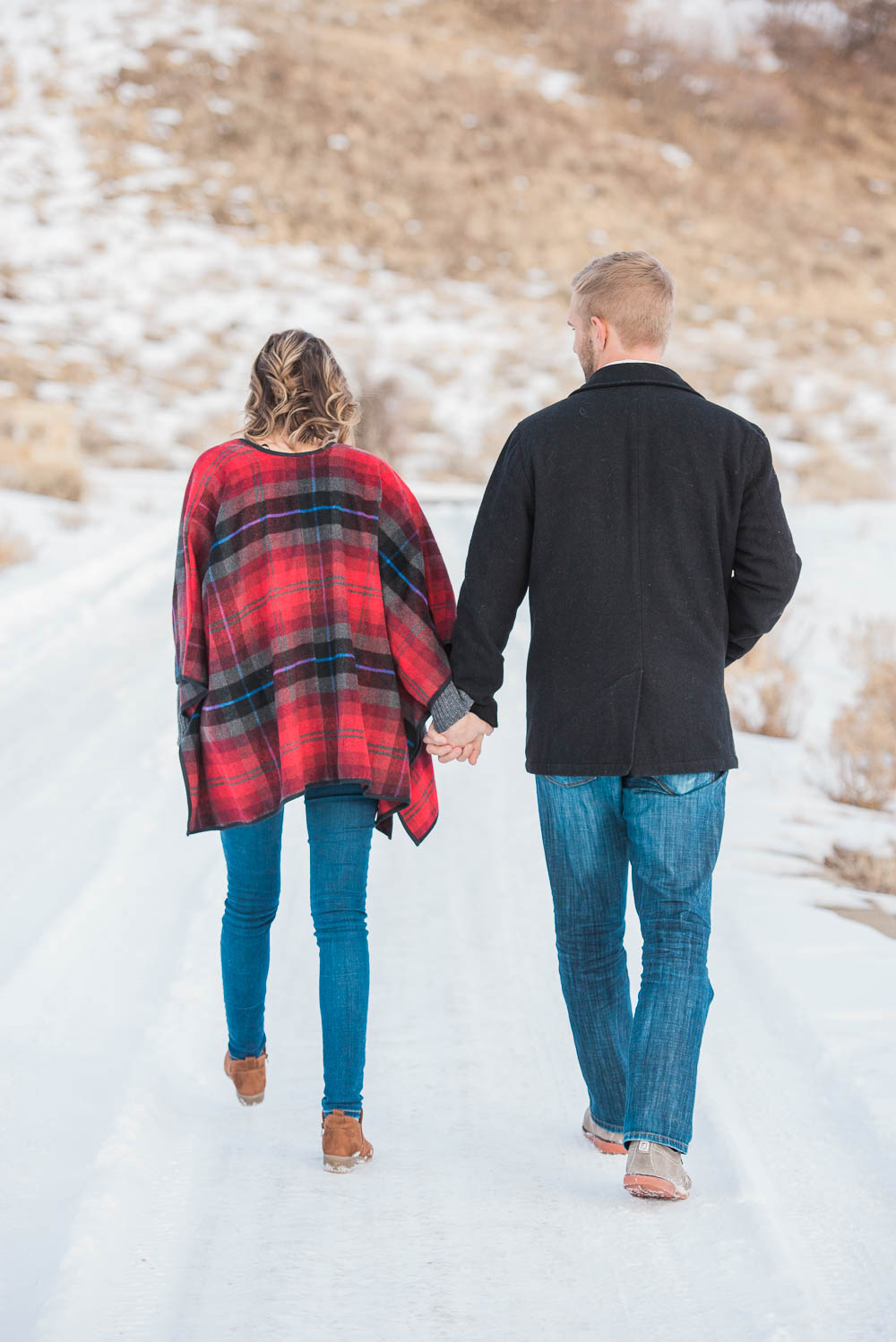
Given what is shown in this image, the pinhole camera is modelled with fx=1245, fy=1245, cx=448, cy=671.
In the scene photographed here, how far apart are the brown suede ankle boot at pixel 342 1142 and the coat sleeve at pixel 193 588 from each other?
889 millimetres

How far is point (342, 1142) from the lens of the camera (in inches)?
99.0

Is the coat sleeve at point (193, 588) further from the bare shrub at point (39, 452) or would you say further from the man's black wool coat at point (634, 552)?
the bare shrub at point (39, 452)

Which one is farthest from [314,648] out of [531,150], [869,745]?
[531,150]

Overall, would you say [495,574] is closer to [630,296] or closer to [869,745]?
[630,296]

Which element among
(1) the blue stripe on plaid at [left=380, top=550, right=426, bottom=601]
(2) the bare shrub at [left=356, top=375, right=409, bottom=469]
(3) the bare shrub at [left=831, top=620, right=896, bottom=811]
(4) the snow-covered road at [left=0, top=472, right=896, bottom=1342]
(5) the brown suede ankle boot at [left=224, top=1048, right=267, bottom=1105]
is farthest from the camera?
(2) the bare shrub at [left=356, top=375, right=409, bottom=469]

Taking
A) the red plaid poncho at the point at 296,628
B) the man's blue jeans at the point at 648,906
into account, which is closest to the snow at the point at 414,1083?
the man's blue jeans at the point at 648,906

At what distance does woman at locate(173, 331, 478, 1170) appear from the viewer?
8.24ft

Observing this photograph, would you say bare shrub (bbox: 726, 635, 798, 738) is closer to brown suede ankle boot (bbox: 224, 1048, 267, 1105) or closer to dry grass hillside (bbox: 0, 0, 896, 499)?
brown suede ankle boot (bbox: 224, 1048, 267, 1105)

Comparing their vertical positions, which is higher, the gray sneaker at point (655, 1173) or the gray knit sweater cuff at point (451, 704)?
the gray knit sweater cuff at point (451, 704)

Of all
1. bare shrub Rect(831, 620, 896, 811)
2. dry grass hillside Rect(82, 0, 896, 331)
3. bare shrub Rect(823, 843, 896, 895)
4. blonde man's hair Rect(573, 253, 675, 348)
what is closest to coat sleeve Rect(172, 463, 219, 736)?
blonde man's hair Rect(573, 253, 675, 348)

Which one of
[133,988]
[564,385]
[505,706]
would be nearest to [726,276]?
[564,385]

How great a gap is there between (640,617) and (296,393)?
82cm

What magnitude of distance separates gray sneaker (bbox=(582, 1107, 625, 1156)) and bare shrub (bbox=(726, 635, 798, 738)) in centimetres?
378

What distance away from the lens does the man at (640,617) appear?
233 centimetres
